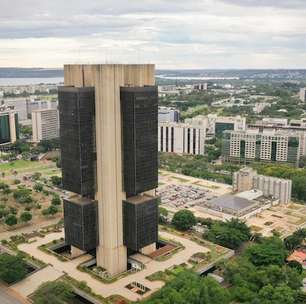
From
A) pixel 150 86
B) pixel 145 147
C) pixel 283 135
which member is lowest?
pixel 283 135

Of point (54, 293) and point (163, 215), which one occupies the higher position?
point (54, 293)

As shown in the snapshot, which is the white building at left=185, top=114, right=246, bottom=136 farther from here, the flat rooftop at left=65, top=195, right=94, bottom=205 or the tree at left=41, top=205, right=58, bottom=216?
the flat rooftop at left=65, top=195, right=94, bottom=205

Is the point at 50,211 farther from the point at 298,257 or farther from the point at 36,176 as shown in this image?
the point at 298,257

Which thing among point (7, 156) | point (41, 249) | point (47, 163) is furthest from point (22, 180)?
point (41, 249)

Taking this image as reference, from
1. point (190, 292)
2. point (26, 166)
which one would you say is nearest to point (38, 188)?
point (26, 166)

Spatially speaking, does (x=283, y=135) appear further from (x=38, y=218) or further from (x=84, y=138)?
(x=84, y=138)

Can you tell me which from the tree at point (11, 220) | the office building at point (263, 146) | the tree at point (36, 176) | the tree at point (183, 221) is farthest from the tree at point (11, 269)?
the office building at point (263, 146)

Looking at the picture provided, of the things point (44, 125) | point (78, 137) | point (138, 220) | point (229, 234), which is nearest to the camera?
point (78, 137)
